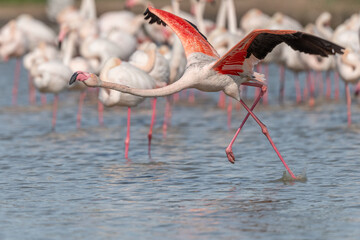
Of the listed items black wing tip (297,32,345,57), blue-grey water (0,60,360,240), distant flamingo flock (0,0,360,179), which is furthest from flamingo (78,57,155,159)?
black wing tip (297,32,345,57)

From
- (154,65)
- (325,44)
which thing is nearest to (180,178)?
(325,44)

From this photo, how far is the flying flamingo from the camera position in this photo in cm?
786

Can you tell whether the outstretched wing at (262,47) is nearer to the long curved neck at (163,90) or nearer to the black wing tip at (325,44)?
the black wing tip at (325,44)

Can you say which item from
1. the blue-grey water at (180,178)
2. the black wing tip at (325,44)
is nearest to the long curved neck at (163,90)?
the blue-grey water at (180,178)

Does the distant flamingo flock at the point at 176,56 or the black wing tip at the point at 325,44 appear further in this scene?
the distant flamingo flock at the point at 176,56

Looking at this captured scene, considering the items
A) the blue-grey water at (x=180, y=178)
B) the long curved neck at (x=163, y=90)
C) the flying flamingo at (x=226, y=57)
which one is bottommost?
the blue-grey water at (x=180, y=178)

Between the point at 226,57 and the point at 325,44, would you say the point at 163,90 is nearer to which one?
the point at 226,57

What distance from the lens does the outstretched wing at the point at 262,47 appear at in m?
7.71

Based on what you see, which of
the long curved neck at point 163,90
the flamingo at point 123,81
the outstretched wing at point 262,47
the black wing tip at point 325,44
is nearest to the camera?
the black wing tip at point 325,44

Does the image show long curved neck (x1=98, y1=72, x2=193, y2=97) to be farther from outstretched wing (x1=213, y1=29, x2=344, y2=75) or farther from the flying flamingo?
outstretched wing (x1=213, y1=29, x2=344, y2=75)

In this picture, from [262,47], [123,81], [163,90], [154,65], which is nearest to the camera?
[163,90]

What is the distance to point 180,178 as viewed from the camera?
8.87m

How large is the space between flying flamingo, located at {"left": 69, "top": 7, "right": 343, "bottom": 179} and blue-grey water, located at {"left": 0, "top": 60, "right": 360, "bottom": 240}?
27.2 inches

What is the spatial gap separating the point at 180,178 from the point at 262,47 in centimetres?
166
